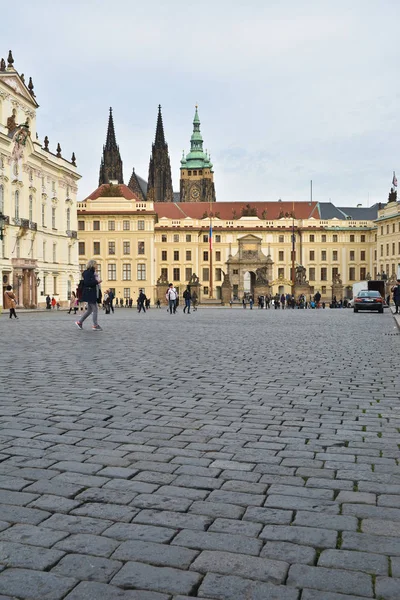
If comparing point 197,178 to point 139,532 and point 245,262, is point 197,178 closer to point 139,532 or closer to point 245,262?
point 245,262

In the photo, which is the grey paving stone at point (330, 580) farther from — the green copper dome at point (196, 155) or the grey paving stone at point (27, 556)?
the green copper dome at point (196, 155)

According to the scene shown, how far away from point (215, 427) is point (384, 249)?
88.3 meters

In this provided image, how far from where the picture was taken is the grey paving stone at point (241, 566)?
2.80 meters

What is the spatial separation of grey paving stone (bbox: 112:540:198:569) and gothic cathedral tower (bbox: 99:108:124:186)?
11403 cm

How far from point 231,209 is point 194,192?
103 feet

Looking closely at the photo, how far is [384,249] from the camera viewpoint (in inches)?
3546

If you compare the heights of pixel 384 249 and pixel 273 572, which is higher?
pixel 384 249

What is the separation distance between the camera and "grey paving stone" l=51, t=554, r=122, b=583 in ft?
9.15

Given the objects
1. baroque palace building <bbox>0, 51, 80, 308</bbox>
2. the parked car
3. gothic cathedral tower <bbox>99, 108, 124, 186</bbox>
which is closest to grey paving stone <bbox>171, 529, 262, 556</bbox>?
the parked car

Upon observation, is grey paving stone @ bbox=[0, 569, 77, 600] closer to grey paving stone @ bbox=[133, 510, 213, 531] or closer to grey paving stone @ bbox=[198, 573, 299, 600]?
grey paving stone @ bbox=[198, 573, 299, 600]

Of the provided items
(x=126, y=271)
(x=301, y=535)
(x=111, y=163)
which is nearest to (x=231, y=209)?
(x=126, y=271)

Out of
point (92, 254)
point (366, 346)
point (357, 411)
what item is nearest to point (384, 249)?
point (92, 254)

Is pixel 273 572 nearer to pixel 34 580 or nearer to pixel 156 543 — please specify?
pixel 156 543

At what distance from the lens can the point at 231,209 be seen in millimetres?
102562
